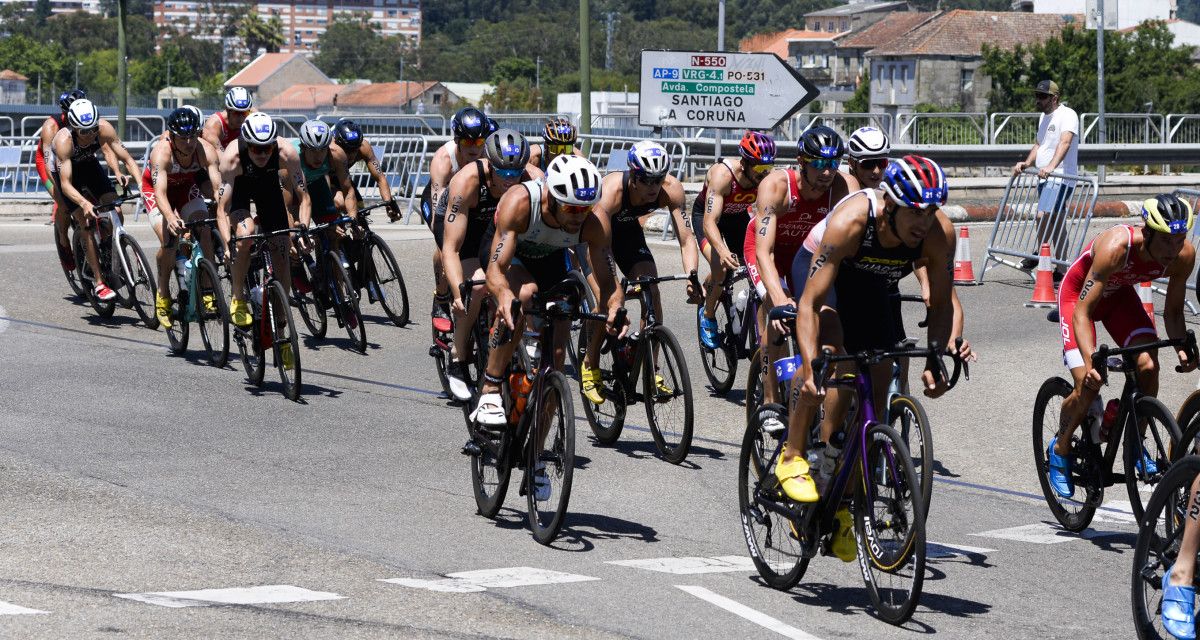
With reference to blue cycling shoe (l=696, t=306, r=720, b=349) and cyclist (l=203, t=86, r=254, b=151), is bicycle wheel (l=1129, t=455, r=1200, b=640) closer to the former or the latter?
blue cycling shoe (l=696, t=306, r=720, b=349)

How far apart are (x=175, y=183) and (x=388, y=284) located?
97.5 inches

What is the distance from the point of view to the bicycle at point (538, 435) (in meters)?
7.76

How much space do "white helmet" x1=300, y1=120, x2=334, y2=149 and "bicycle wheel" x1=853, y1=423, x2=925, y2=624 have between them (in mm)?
8575

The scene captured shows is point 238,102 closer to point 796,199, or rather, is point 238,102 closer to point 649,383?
point 649,383

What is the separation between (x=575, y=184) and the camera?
26.5 ft

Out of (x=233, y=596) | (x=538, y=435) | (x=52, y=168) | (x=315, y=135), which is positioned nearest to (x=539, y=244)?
(x=538, y=435)

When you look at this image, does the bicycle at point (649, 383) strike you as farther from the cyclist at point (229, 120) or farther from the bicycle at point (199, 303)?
A: the cyclist at point (229, 120)

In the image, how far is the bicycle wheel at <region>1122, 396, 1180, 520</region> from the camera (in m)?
7.97

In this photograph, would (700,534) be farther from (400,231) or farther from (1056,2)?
(1056,2)

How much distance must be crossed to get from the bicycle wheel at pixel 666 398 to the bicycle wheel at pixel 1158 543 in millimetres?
3966

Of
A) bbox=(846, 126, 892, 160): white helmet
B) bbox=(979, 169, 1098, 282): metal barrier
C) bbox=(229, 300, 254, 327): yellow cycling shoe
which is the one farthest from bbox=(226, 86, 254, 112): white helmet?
bbox=(979, 169, 1098, 282): metal barrier

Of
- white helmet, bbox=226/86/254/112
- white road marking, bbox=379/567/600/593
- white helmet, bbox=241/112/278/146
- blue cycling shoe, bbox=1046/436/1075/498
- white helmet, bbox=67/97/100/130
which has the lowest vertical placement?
white road marking, bbox=379/567/600/593

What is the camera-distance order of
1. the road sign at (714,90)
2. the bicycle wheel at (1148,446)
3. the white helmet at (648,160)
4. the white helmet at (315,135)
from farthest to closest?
the road sign at (714,90) < the white helmet at (315,135) < the white helmet at (648,160) < the bicycle wheel at (1148,446)

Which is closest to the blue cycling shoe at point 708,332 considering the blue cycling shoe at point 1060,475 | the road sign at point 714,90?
the blue cycling shoe at point 1060,475
